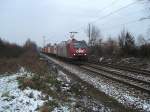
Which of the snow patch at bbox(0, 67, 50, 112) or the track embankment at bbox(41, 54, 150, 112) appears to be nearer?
the snow patch at bbox(0, 67, 50, 112)

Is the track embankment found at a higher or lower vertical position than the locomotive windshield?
lower

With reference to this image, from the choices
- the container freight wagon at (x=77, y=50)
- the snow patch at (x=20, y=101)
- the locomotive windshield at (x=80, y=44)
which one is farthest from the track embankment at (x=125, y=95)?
the locomotive windshield at (x=80, y=44)

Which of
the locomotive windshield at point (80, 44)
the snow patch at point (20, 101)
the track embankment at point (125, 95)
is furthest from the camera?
the locomotive windshield at point (80, 44)

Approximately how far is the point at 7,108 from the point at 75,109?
2108 millimetres

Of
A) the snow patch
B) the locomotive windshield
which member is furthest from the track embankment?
the locomotive windshield

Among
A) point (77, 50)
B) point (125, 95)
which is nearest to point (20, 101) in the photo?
point (125, 95)

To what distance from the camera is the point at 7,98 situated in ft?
33.3

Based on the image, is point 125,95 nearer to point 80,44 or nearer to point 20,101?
point 20,101

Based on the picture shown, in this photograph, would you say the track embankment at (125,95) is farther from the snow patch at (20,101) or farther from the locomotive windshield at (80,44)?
the locomotive windshield at (80,44)

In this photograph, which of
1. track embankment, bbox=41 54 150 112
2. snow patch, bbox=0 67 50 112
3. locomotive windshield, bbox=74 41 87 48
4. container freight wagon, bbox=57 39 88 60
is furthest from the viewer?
locomotive windshield, bbox=74 41 87 48

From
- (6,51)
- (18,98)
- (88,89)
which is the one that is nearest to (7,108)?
(18,98)

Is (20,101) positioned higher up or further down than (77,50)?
further down

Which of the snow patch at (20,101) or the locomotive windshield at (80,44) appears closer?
the snow patch at (20,101)

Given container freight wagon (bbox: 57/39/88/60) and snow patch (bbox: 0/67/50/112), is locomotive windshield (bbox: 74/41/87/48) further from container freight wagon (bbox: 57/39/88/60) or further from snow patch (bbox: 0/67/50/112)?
snow patch (bbox: 0/67/50/112)
